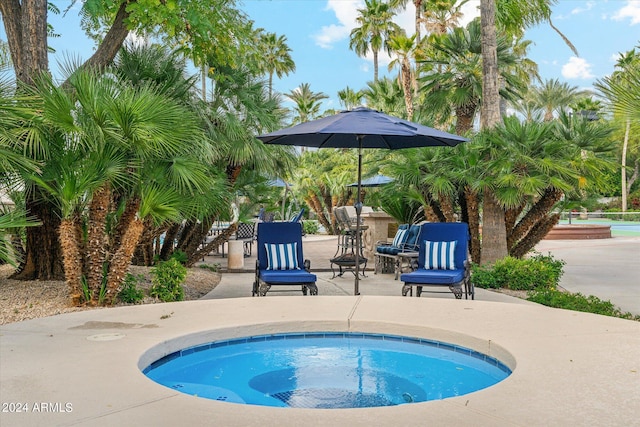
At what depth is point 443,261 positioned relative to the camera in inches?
301

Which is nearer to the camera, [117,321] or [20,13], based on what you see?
[117,321]

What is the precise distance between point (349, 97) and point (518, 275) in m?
32.5

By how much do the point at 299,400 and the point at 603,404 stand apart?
1.81 metres

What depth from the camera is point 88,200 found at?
254 inches

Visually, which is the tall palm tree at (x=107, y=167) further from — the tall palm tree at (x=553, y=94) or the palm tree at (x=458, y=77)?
the tall palm tree at (x=553, y=94)

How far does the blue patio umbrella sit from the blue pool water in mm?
2331

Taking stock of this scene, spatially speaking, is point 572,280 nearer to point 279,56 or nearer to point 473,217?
point 473,217

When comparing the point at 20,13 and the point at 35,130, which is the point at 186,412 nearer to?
the point at 35,130

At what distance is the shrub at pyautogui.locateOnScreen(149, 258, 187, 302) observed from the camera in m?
7.42

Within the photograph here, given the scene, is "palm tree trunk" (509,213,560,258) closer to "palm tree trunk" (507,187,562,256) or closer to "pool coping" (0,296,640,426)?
"palm tree trunk" (507,187,562,256)

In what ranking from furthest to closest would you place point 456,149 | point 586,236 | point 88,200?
point 586,236 → point 456,149 → point 88,200

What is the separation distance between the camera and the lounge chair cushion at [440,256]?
25.0 feet

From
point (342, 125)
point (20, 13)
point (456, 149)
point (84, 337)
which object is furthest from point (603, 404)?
point (20, 13)

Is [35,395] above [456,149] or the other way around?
the other way around
